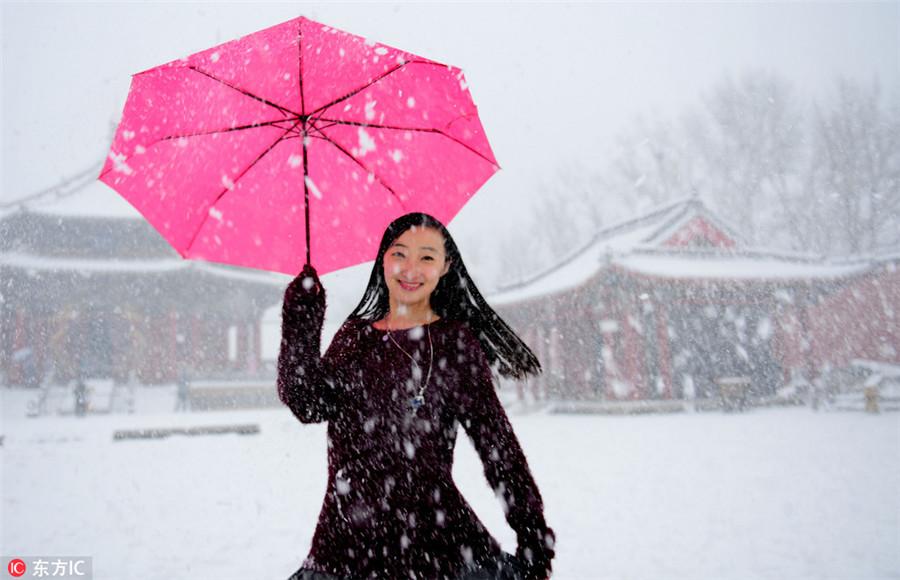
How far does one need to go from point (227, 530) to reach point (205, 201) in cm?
402

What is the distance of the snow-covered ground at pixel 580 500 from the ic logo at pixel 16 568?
0.90 ft

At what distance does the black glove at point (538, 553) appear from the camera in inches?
48.0

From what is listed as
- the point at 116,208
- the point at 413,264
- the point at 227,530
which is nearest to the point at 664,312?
the point at 227,530

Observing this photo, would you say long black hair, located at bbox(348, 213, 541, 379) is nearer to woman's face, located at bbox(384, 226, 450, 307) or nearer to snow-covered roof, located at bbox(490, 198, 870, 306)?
woman's face, located at bbox(384, 226, 450, 307)

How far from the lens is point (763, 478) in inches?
243

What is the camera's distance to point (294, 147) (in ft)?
5.65

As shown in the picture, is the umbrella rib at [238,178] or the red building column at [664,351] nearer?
the umbrella rib at [238,178]

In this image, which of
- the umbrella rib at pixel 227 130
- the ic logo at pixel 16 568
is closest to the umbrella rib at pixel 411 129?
the umbrella rib at pixel 227 130

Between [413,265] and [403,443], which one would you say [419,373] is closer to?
[403,443]

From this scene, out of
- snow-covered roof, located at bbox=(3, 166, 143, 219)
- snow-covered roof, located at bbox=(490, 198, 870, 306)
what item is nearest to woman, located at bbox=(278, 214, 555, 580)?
snow-covered roof, located at bbox=(490, 198, 870, 306)

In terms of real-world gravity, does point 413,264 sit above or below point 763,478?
above

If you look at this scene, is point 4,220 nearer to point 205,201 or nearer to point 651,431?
point 651,431

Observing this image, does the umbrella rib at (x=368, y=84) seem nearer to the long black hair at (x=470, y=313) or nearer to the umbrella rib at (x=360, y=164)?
the umbrella rib at (x=360, y=164)

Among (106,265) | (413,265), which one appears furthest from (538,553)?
(106,265)
